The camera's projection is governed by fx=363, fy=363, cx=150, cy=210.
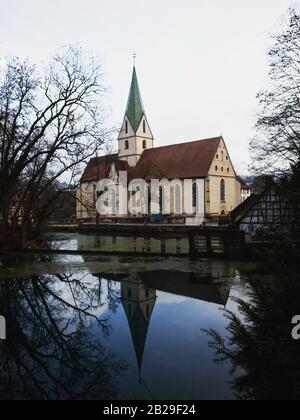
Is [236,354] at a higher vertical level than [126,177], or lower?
lower

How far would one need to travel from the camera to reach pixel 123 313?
26.8 ft

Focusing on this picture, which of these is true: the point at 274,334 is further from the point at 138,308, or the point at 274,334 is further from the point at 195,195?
the point at 195,195

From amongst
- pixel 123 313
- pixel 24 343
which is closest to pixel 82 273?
pixel 123 313

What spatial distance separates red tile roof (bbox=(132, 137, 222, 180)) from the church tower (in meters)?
5.51

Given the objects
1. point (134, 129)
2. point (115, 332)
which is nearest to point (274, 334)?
point (115, 332)

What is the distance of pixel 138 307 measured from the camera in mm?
8500

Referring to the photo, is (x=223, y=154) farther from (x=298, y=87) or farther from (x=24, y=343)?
A: (x=24, y=343)

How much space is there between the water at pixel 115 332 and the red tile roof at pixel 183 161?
1540 inches

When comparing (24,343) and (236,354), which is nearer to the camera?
(236,354)

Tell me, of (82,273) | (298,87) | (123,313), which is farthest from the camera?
(298,87)

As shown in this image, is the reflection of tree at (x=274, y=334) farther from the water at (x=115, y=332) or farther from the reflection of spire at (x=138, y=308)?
the reflection of spire at (x=138, y=308)

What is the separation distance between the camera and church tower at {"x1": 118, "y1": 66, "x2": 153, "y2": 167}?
2505 inches

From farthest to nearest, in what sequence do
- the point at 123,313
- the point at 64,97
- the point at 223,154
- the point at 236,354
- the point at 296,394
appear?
the point at 223,154 < the point at 64,97 < the point at 123,313 < the point at 236,354 < the point at 296,394
